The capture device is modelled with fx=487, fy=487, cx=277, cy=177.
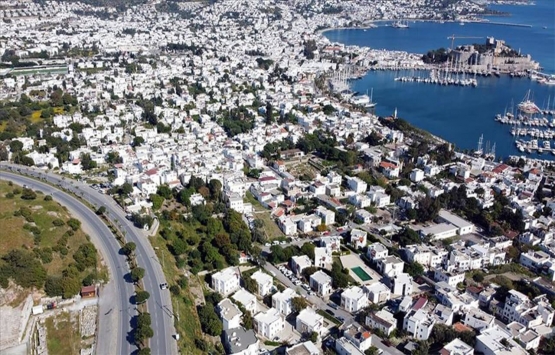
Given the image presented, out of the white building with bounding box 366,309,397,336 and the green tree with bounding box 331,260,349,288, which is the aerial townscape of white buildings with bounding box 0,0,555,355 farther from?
the green tree with bounding box 331,260,349,288

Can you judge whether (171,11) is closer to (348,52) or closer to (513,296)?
(348,52)

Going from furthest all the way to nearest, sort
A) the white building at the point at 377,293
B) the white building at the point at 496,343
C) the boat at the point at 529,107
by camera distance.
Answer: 1. the boat at the point at 529,107
2. the white building at the point at 377,293
3. the white building at the point at 496,343

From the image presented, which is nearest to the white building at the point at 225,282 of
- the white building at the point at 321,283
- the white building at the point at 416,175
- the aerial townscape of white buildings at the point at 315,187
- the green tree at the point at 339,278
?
the aerial townscape of white buildings at the point at 315,187

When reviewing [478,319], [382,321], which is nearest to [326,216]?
[382,321]

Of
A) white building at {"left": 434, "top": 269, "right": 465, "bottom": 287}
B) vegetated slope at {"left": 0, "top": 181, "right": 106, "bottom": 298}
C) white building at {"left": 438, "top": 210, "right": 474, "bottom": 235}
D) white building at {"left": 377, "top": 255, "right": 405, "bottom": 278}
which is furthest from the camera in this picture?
white building at {"left": 438, "top": 210, "right": 474, "bottom": 235}

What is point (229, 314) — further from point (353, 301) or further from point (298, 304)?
point (353, 301)

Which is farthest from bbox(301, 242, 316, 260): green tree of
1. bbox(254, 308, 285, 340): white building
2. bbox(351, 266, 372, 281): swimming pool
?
bbox(254, 308, 285, 340): white building

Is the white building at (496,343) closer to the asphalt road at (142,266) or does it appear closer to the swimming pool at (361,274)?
the swimming pool at (361,274)
